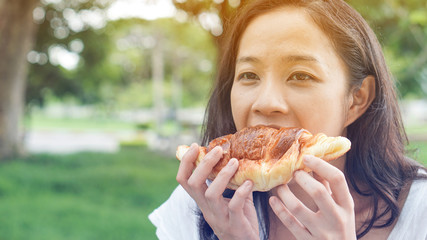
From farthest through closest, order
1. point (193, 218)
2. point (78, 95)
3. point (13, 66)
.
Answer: point (78, 95), point (13, 66), point (193, 218)

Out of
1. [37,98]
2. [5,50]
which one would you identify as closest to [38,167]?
[5,50]

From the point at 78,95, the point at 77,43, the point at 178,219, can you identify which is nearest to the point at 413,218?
the point at 178,219

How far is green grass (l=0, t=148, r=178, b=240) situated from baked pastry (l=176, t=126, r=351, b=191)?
16.9 feet

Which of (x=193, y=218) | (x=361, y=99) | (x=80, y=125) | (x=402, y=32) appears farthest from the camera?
(x=80, y=125)

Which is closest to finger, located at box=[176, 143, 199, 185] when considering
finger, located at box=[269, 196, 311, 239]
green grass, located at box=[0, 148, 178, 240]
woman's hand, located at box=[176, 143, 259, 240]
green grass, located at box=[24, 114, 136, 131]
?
woman's hand, located at box=[176, 143, 259, 240]

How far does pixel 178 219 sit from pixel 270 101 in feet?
3.56

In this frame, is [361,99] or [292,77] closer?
[292,77]

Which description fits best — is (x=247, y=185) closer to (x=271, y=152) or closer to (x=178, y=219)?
(x=271, y=152)

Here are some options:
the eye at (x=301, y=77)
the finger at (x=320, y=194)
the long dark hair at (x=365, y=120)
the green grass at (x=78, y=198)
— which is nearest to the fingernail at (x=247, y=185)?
the finger at (x=320, y=194)

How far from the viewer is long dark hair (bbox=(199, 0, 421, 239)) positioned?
220cm

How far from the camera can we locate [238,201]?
182 centimetres

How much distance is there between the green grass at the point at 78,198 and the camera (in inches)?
277

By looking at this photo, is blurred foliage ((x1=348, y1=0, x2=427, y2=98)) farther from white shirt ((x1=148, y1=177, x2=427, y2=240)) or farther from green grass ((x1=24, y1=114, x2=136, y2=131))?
green grass ((x1=24, y1=114, x2=136, y2=131))

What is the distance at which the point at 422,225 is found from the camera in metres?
2.12
